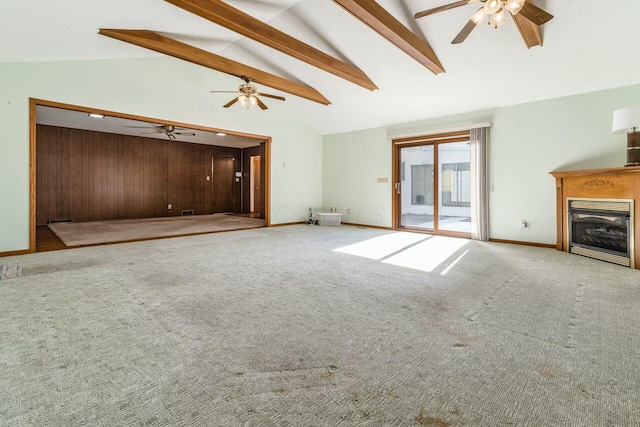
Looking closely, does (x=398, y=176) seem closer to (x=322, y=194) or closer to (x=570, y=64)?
(x=322, y=194)

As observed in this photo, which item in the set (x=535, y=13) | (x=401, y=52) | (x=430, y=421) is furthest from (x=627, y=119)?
(x=430, y=421)

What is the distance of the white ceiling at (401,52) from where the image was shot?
3410 mm

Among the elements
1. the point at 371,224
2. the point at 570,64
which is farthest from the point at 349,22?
the point at 371,224

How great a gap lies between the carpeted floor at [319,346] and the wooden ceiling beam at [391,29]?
288 centimetres

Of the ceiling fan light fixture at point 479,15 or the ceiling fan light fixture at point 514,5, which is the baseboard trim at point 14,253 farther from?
the ceiling fan light fixture at point 514,5

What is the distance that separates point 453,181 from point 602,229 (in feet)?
9.69

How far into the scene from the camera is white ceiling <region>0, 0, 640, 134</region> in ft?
11.2

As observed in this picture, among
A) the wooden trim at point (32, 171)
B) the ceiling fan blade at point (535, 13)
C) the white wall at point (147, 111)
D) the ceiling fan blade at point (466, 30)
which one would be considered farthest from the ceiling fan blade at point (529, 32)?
the wooden trim at point (32, 171)

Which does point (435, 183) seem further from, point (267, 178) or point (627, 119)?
point (267, 178)

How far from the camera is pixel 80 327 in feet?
6.59

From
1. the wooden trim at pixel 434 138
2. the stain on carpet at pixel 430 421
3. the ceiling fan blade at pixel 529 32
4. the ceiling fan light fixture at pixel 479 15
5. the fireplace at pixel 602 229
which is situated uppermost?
the ceiling fan blade at pixel 529 32

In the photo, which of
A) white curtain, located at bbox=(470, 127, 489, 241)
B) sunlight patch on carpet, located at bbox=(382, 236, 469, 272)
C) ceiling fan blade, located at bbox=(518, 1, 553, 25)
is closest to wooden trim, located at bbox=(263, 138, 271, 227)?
sunlight patch on carpet, located at bbox=(382, 236, 469, 272)

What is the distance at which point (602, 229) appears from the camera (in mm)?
4078

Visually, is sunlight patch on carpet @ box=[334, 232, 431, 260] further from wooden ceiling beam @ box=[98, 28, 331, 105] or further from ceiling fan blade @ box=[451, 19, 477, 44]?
wooden ceiling beam @ box=[98, 28, 331, 105]
